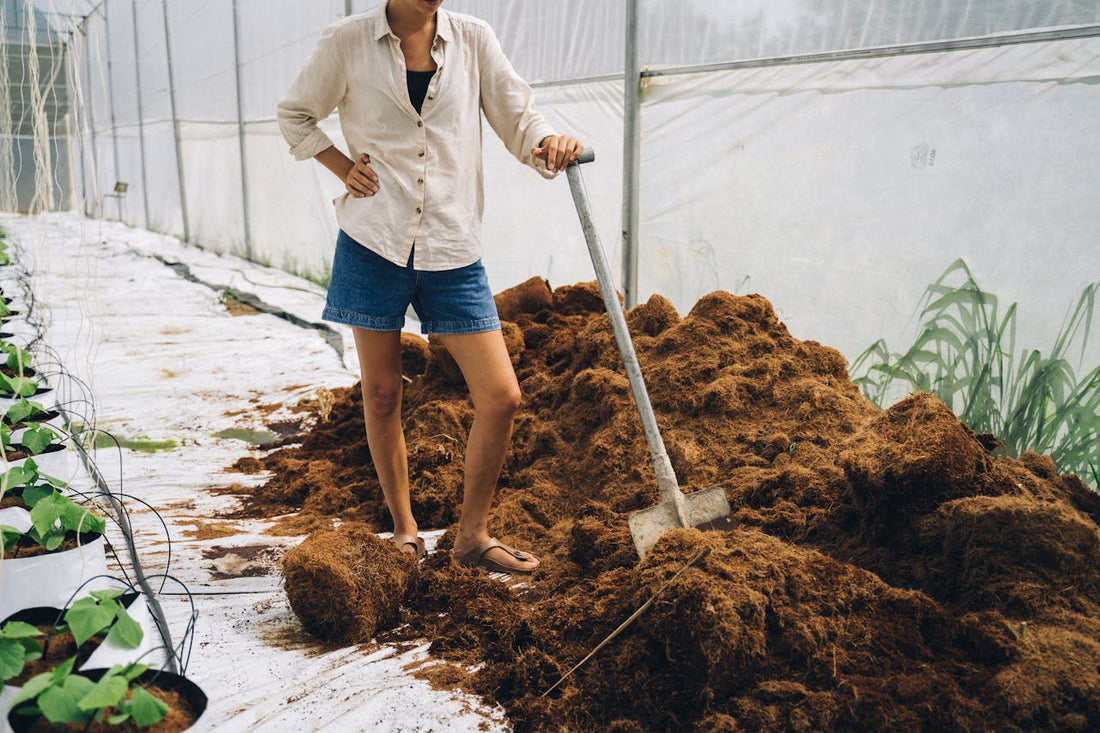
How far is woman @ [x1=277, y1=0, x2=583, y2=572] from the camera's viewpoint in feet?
6.07

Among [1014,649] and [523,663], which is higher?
[1014,649]

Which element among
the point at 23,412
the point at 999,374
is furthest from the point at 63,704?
the point at 999,374

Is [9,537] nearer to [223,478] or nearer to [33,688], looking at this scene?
[33,688]

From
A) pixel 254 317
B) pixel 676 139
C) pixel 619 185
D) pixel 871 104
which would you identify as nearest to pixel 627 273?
pixel 619 185

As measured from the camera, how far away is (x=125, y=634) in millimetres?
1293

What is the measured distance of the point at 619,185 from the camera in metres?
3.71

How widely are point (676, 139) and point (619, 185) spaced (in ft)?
1.29

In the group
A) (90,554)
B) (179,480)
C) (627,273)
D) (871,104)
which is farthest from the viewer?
(627,273)

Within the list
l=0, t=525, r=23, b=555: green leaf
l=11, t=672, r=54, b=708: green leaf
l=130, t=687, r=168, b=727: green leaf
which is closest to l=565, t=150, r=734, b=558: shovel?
l=130, t=687, r=168, b=727: green leaf

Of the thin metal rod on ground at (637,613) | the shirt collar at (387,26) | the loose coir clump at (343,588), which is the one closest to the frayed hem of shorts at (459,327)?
the loose coir clump at (343,588)

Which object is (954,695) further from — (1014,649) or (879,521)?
(879,521)

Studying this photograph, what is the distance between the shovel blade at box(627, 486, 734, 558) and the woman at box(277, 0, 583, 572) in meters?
0.42

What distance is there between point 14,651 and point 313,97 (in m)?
1.27

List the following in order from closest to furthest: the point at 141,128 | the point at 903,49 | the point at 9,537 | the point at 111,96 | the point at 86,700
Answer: the point at 86,700 → the point at 9,537 → the point at 903,49 → the point at 141,128 → the point at 111,96
